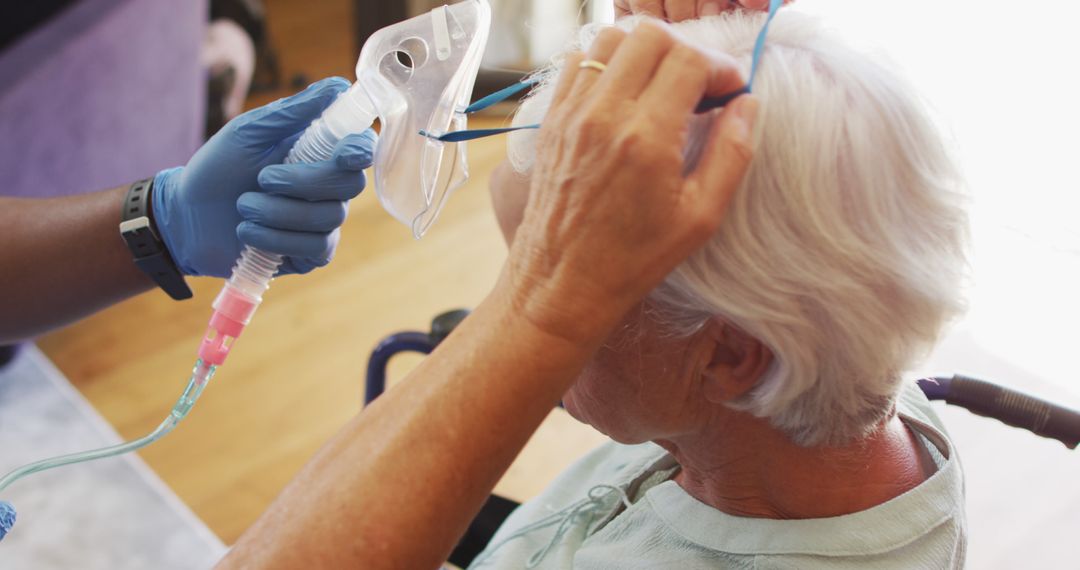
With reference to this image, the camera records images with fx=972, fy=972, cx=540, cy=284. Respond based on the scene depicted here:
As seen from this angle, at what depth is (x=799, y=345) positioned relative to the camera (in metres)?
0.77

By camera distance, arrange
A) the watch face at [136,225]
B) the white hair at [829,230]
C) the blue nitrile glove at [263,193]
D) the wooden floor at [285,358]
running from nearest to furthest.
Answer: the white hair at [829,230], the blue nitrile glove at [263,193], the watch face at [136,225], the wooden floor at [285,358]

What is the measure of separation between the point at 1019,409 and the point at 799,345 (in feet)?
1.15

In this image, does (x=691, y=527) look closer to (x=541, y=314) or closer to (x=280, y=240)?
(x=541, y=314)

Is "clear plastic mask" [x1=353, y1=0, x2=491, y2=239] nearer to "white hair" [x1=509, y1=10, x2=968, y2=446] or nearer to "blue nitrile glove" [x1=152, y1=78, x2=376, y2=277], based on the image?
"blue nitrile glove" [x1=152, y1=78, x2=376, y2=277]

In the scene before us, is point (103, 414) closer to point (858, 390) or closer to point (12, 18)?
point (12, 18)

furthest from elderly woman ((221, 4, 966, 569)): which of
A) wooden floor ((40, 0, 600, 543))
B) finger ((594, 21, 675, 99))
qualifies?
wooden floor ((40, 0, 600, 543))

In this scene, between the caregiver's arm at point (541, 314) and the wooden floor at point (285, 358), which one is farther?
the wooden floor at point (285, 358)

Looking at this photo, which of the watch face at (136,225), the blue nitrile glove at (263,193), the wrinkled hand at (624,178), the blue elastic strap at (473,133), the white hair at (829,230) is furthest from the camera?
the watch face at (136,225)

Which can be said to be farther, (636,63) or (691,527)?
(691,527)

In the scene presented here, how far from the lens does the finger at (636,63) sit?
0.62 metres

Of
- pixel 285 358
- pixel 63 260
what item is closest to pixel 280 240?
pixel 63 260

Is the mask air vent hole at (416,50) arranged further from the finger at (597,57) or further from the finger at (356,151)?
the finger at (597,57)

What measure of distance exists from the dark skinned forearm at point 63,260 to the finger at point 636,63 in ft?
2.80

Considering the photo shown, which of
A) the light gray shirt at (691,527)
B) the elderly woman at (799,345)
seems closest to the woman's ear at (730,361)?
the elderly woman at (799,345)
